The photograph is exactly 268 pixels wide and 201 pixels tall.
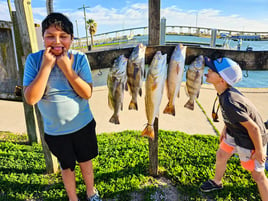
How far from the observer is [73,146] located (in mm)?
1852

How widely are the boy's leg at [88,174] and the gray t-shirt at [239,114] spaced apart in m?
1.49

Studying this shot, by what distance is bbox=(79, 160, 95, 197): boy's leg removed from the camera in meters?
2.02

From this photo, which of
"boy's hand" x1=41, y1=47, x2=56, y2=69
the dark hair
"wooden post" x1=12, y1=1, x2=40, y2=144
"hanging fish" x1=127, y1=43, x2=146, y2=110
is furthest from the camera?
"wooden post" x1=12, y1=1, x2=40, y2=144

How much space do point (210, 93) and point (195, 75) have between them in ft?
15.6

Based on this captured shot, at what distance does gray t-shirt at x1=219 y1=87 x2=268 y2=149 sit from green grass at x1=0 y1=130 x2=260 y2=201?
931 millimetres

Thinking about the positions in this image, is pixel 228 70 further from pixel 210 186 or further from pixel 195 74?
pixel 210 186

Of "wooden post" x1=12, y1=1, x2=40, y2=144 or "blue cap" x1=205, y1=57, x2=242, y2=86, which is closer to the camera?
"blue cap" x1=205, y1=57, x2=242, y2=86

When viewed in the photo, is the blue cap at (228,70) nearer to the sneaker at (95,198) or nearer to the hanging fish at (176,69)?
the hanging fish at (176,69)

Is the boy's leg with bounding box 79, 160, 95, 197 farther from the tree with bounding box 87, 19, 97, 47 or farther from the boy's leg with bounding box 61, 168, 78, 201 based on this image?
the tree with bounding box 87, 19, 97, 47

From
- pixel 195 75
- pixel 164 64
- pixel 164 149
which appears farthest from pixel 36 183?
pixel 195 75

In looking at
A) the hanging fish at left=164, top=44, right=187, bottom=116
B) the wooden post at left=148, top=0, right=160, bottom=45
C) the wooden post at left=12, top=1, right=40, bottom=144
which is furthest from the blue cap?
the wooden post at left=12, top=1, right=40, bottom=144

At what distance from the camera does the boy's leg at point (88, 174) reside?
202cm

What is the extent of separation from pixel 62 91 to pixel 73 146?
563mm

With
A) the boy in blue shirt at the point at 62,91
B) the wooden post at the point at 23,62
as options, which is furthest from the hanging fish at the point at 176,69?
Answer: the wooden post at the point at 23,62
